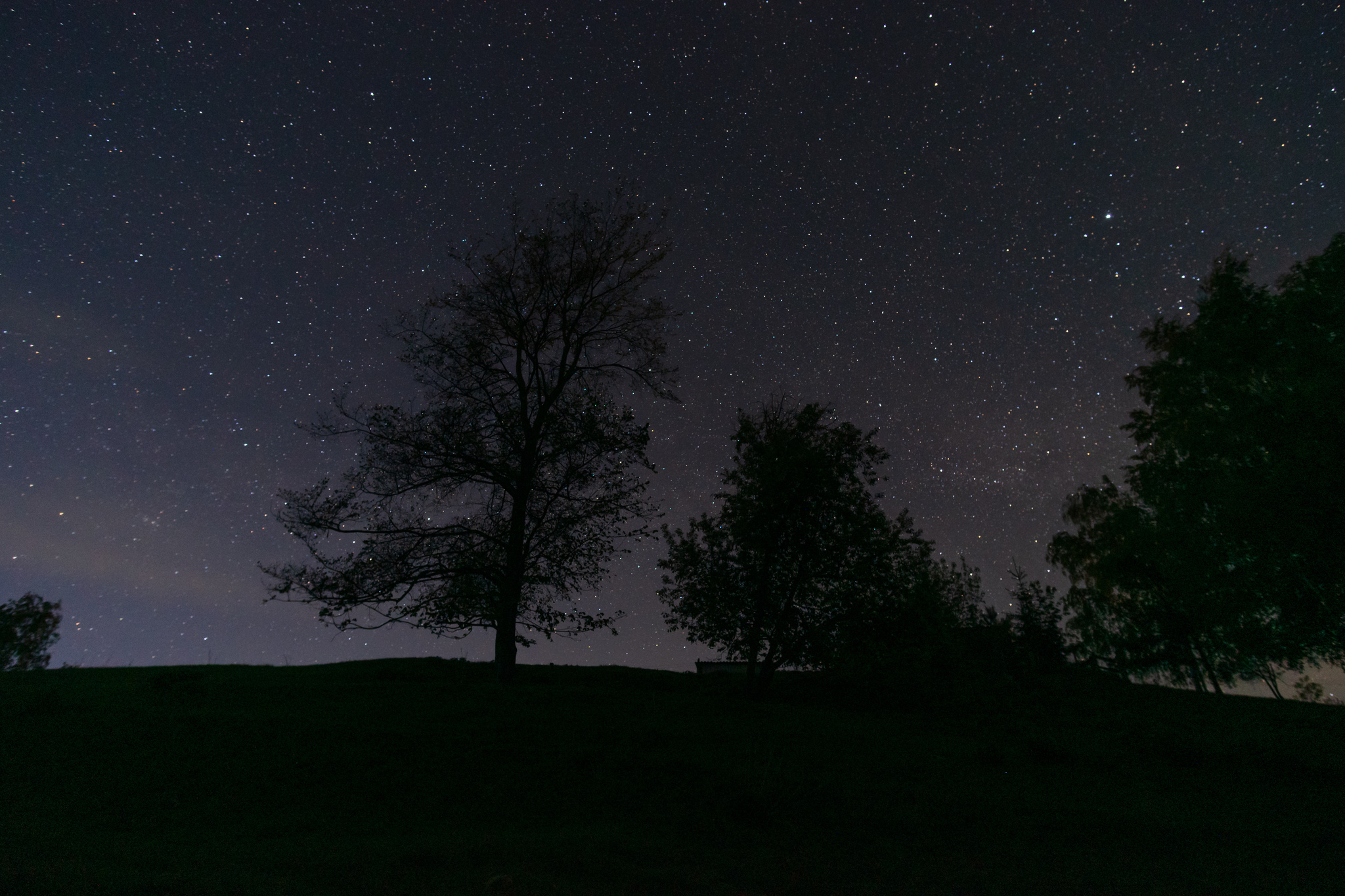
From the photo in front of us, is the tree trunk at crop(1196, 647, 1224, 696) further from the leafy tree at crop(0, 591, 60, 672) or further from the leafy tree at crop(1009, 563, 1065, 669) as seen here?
the leafy tree at crop(0, 591, 60, 672)

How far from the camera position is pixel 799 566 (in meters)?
21.6

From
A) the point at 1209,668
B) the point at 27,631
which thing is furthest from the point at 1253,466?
the point at 27,631

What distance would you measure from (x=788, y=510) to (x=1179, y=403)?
627 inches

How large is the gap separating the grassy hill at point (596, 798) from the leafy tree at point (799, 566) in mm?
2744

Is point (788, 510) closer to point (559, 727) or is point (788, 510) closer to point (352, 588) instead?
point (559, 727)

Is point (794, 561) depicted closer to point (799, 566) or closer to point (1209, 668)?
point (799, 566)

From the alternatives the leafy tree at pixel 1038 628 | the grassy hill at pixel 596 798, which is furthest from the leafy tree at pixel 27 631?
the leafy tree at pixel 1038 628

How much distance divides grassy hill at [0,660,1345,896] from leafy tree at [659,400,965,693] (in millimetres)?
2744

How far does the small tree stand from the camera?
69.2ft

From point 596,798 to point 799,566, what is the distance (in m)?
12.9

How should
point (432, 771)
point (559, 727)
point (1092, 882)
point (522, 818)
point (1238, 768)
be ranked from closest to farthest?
point (1092, 882) → point (522, 818) → point (432, 771) → point (559, 727) → point (1238, 768)

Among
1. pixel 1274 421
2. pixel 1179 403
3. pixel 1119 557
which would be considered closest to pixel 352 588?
pixel 1274 421

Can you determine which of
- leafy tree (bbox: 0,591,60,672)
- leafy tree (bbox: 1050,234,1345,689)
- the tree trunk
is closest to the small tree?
leafy tree (bbox: 1050,234,1345,689)

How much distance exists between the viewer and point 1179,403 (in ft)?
81.3
